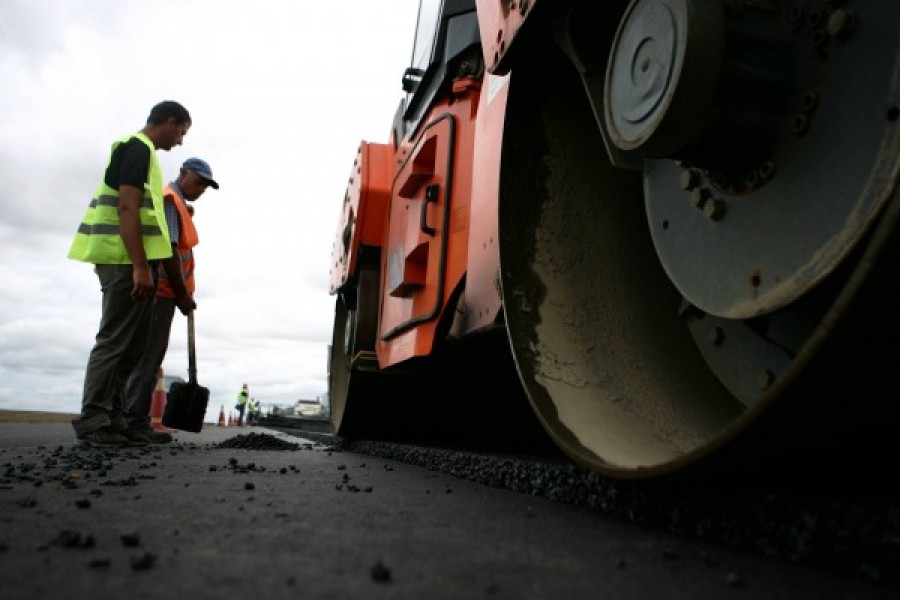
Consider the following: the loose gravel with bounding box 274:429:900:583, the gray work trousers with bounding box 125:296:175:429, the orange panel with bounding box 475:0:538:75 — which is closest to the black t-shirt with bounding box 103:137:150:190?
the gray work trousers with bounding box 125:296:175:429

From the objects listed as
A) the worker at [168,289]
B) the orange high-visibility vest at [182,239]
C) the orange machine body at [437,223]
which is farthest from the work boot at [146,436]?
the orange machine body at [437,223]

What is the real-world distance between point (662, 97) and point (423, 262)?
2.00 m

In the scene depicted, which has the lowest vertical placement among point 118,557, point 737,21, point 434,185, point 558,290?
point 118,557

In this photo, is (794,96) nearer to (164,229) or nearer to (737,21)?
(737,21)

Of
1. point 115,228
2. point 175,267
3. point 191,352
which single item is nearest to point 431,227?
point 115,228

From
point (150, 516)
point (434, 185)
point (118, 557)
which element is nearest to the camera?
point (118, 557)

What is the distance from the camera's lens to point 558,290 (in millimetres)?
1905

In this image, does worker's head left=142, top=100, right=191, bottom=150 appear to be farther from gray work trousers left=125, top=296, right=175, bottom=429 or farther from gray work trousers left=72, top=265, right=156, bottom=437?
gray work trousers left=125, top=296, right=175, bottom=429

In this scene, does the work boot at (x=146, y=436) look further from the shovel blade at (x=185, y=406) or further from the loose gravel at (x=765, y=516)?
the loose gravel at (x=765, y=516)

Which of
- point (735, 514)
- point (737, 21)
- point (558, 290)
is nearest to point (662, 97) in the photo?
point (737, 21)

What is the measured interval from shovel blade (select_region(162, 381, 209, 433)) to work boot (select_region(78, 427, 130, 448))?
702 mm

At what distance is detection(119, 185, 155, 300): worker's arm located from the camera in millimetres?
Answer: 3893

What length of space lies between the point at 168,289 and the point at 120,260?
3.18 feet

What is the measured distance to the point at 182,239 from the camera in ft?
16.1
